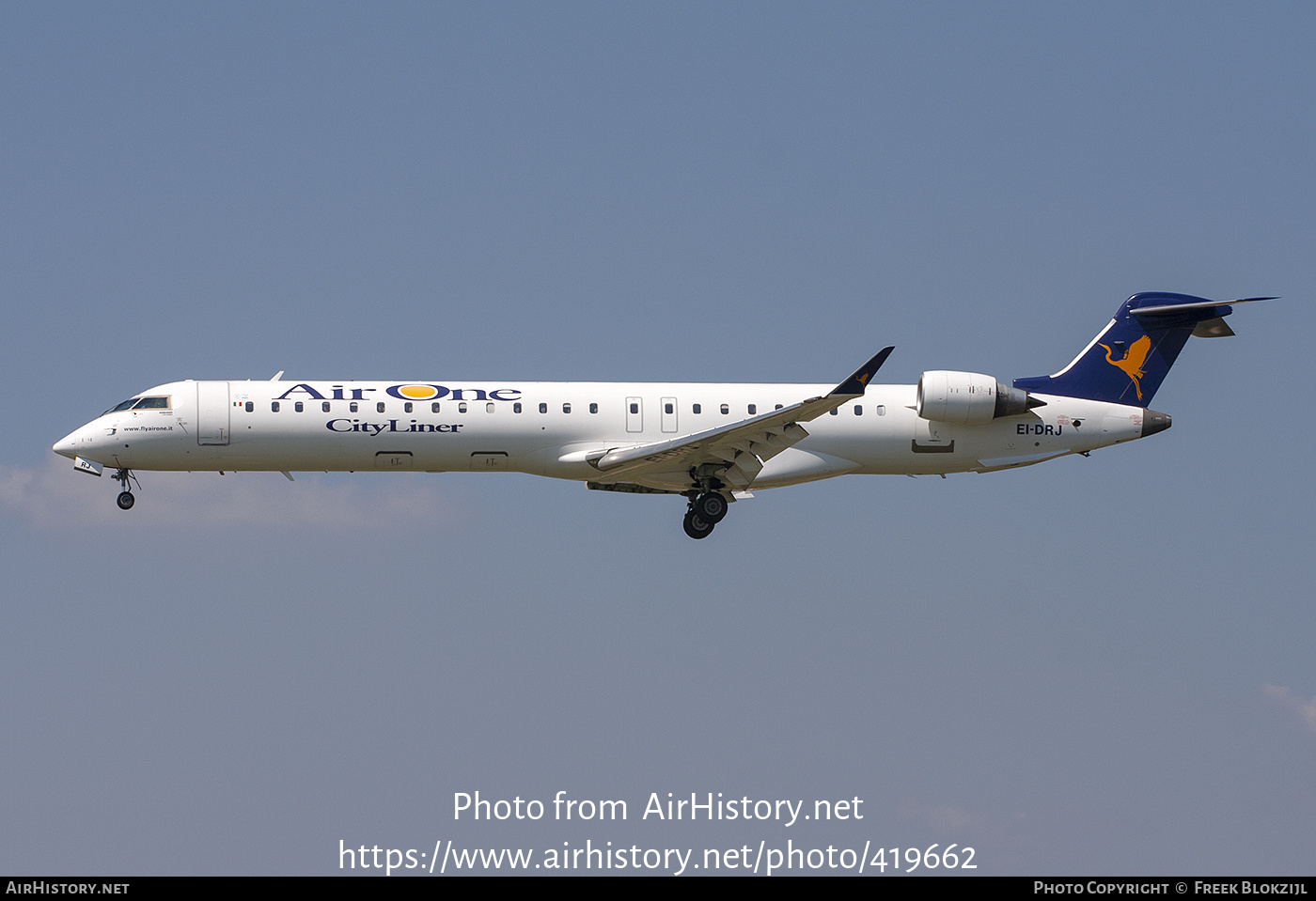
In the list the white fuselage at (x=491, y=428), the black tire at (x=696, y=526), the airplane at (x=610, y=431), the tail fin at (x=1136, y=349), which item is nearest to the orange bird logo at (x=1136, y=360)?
the tail fin at (x=1136, y=349)

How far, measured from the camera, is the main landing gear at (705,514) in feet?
120

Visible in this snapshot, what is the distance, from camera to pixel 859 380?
106 ft

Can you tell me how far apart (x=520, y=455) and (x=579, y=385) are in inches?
84.9

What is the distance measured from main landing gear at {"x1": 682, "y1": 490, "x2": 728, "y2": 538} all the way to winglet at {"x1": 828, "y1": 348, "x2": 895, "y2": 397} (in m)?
5.25

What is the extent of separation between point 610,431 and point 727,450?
2754mm

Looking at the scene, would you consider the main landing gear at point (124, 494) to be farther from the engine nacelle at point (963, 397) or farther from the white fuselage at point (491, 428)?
the engine nacelle at point (963, 397)

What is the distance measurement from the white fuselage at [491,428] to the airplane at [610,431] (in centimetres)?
3

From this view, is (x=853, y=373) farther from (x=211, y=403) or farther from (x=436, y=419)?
(x=211, y=403)

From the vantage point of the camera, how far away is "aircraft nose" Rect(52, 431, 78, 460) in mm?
35938

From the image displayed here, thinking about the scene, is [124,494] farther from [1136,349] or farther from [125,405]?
[1136,349]

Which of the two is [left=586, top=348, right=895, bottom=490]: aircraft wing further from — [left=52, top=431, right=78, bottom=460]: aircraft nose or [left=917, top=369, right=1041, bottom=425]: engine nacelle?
[left=52, top=431, right=78, bottom=460]: aircraft nose

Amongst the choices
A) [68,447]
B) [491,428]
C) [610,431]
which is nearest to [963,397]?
[610,431]
